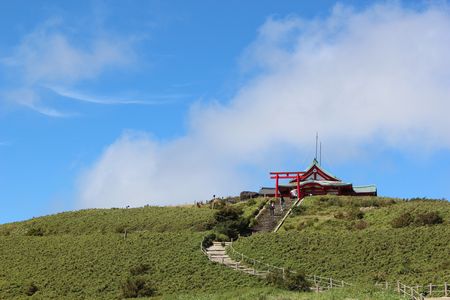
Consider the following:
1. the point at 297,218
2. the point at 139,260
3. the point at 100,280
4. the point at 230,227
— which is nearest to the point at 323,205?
the point at 297,218

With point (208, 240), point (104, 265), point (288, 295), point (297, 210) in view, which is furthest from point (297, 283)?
point (297, 210)

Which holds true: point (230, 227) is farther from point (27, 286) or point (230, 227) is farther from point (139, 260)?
point (27, 286)

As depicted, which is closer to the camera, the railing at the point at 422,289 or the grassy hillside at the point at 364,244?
the railing at the point at 422,289

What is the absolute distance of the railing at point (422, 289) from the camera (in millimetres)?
44438

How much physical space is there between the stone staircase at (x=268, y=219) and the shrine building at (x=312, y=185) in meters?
6.19

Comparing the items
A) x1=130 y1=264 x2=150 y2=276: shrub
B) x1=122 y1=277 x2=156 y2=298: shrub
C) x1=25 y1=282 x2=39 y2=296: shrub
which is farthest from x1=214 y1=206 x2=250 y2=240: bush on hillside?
x1=25 y1=282 x2=39 y2=296: shrub

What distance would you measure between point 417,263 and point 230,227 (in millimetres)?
21915

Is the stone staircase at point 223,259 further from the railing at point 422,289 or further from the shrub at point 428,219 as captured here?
the shrub at point 428,219

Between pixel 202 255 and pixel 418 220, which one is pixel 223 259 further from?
pixel 418 220

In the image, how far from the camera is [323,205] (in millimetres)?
80938

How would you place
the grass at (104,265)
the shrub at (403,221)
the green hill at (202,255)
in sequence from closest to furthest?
the green hill at (202,255), the grass at (104,265), the shrub at (403,221)

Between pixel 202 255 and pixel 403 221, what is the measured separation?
63.1ft

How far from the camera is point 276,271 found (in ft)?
176

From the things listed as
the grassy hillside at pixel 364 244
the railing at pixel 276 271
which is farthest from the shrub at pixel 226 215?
the railing at pixel 276 271
